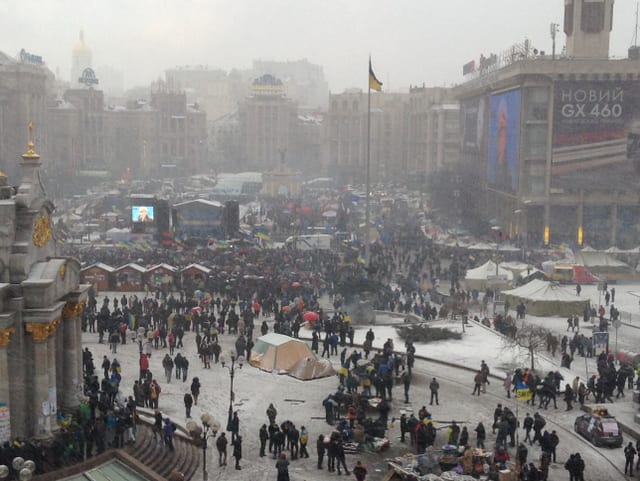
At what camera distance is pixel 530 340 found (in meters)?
31.0

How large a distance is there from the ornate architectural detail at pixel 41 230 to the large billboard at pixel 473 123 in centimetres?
7226

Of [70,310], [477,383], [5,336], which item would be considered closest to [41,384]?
[5,336]

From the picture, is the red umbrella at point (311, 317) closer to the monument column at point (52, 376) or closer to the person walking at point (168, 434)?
the person walking at point (168, 434)

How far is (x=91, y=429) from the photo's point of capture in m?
22.0

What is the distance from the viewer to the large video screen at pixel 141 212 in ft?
202

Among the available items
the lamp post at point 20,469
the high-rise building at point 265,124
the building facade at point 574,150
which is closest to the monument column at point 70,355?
the lamp post at point 20,469

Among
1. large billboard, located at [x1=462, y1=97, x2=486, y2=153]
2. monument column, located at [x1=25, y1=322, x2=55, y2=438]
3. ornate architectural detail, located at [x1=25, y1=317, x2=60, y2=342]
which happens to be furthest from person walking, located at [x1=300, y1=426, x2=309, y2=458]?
large billboard, located at [x1=462, y1=97, x2=486, y2=153]

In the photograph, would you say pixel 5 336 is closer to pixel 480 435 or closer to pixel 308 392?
pixel 308 392

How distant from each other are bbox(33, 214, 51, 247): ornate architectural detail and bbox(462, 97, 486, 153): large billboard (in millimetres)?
72264

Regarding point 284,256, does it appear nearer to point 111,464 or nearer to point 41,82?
point 111,464

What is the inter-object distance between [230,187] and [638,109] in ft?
192

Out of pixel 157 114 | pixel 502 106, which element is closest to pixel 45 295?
pixel 502 106

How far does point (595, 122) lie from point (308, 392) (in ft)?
156

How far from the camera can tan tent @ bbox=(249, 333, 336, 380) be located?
31.3 metres
